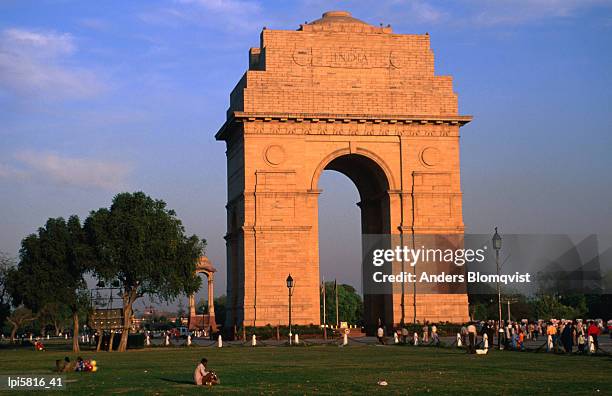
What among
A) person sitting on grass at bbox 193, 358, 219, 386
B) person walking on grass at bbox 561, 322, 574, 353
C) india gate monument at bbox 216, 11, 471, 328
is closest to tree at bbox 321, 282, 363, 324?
india gate monument at bbox 216, 11, 471, 328

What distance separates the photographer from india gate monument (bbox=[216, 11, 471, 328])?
49219 millimetres

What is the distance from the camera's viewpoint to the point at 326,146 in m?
50.6

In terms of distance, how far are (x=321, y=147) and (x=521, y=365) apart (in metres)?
25.9

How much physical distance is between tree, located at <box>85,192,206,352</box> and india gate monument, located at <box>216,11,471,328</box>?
3954 mm

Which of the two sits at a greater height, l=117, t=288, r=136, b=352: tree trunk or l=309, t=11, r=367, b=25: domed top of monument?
l=309, t=11, r=367, b=25: domed top of monument

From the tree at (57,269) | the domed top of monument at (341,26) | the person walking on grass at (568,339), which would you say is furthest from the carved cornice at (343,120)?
the person walking on grass at (568,339)


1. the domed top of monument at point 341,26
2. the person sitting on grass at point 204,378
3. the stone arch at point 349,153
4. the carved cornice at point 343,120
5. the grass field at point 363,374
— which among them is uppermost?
the domed top of monument at point 341,26

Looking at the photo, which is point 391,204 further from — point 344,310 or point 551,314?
point 344,310

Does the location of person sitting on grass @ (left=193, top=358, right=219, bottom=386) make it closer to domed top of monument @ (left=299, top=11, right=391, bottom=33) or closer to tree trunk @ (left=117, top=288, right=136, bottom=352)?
tree trunk @ (left=117, top=288, right=136, bottom=352)

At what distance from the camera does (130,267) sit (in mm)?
44906

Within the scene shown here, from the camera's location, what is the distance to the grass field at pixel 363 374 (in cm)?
1944

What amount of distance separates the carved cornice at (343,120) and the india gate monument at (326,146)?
0.06 m

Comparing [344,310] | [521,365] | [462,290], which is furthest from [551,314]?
[521,365]

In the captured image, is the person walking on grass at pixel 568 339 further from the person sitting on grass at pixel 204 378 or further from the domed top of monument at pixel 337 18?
the domed top of monument at pixel 337 18
